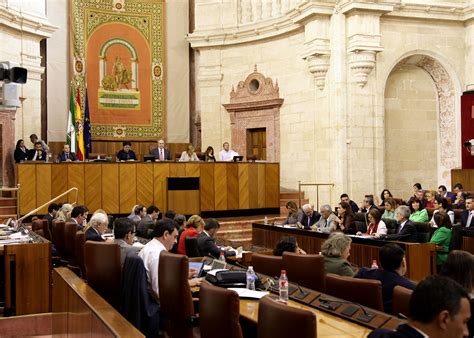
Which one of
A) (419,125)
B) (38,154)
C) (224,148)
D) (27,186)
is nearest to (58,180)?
(27,186)

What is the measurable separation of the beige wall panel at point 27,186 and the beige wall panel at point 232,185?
436 cm

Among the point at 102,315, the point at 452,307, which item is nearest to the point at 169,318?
the point at 102,315

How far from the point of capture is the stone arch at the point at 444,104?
51.8 ft

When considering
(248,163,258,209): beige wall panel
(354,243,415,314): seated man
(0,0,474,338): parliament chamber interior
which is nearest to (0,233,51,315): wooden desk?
(0,0,474,338): parliament chamber interior

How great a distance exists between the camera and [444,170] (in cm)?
1622

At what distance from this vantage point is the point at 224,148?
1564 centimetres

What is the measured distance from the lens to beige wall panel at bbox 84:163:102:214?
43.8 ft

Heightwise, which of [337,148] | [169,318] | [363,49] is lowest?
[169,318]

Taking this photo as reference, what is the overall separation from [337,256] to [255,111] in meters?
12.5

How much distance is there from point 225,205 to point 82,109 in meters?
5.35

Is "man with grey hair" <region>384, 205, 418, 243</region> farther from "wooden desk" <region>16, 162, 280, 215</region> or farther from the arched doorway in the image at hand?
the arched doorway

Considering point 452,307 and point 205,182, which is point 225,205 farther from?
point 452,307

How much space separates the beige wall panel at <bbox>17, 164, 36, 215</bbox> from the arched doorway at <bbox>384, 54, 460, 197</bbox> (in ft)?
28.1

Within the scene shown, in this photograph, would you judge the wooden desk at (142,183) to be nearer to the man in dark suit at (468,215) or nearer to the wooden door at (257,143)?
the wooden door at (257,143)
